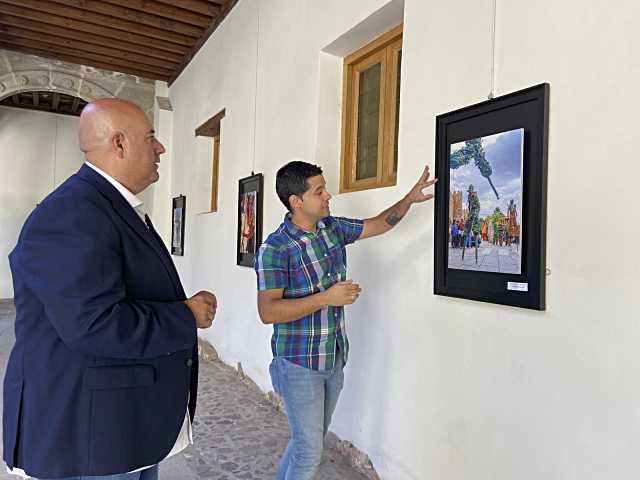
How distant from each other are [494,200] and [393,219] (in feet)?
1.73

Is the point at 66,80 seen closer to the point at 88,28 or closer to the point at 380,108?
the point at 88,28

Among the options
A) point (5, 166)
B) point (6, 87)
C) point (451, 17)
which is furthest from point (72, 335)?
point (5, 166)

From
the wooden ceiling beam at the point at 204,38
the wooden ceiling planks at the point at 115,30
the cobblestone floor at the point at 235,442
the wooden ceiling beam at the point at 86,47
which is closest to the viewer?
the cobblestone floor at the point at 235,442

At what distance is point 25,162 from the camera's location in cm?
1107

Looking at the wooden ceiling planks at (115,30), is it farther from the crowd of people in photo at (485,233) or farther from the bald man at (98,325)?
the bald man at (98,325)

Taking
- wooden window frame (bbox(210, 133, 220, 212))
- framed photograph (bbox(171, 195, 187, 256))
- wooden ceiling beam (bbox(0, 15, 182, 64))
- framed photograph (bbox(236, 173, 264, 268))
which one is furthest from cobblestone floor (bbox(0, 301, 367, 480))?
wooden ceiling beam (bbox(0, 15, 182, 64))

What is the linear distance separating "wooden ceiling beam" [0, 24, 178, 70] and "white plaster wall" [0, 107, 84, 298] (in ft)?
15.8

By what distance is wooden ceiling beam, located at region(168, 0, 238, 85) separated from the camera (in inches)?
212

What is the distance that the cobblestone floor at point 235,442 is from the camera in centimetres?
286

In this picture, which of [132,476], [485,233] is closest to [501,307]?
[485,233]

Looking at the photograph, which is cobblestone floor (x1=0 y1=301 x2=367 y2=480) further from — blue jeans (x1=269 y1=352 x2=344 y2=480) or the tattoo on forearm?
the tattoo on forearm

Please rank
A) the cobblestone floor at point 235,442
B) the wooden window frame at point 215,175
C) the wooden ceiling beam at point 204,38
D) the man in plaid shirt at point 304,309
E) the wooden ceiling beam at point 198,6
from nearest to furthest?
the man in plaid shirt at point 304,309 → the cobblestone floor at point 235,442 → the wooden ceiling beam at point 204,38 → the wooden ceiling beam at point 198,6 → the wooden window frame at point 215,175

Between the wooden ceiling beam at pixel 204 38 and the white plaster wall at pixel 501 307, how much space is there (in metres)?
1.92

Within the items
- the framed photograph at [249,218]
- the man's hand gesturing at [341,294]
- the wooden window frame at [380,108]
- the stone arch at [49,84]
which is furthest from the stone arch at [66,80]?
the man's hand gesturing at [341,294]
